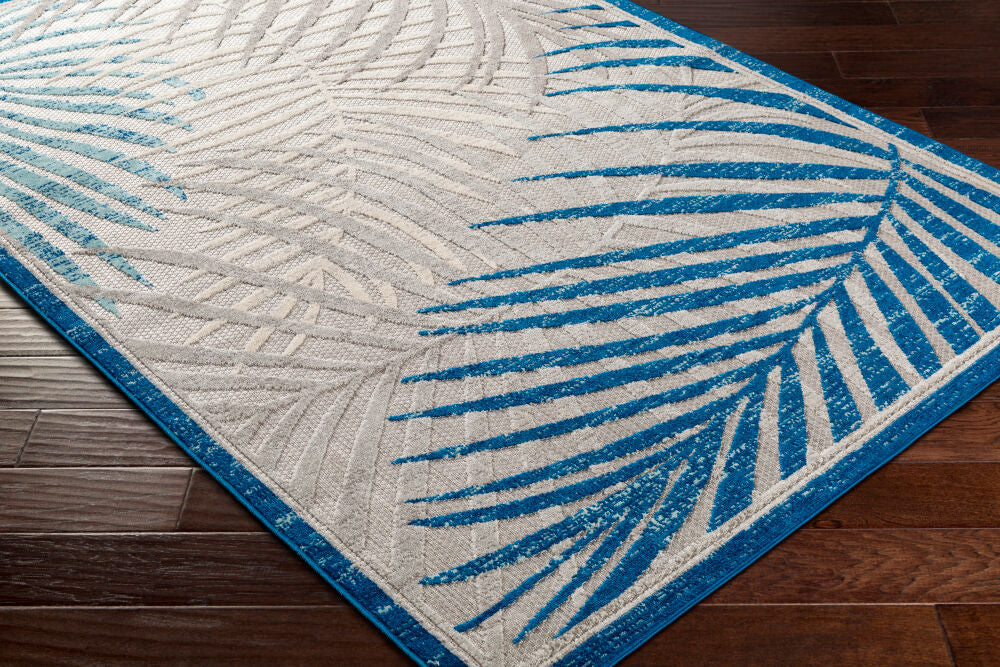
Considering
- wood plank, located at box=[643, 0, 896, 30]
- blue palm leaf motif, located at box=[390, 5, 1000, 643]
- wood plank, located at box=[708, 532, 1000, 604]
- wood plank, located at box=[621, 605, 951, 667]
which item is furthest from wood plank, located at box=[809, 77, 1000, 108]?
wood plank, located at box=[621, 605, 951, 667]

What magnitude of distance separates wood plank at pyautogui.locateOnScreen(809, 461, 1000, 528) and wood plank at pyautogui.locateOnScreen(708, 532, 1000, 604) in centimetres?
1

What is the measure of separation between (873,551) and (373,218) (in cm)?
95

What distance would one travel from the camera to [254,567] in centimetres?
106

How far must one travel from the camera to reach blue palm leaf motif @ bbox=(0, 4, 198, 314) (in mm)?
1446

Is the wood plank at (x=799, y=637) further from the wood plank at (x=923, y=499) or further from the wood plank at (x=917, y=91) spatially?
the wood plank at (x=917, y=91)

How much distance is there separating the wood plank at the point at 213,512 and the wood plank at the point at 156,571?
1cm

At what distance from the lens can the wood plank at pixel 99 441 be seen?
45.6 inches

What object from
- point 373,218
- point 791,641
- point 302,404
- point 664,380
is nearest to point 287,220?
point 373,218

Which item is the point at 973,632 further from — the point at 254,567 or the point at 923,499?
the point at 254,567

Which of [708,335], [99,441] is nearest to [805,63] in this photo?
[708,335]

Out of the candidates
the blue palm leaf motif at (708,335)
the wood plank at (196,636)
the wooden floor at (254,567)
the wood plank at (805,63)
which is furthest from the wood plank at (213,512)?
the wood plank at (805,63)

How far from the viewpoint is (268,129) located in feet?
5.32

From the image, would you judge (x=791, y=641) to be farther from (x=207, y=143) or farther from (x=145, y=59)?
(x=145, y=59)

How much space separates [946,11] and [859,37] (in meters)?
0.26
